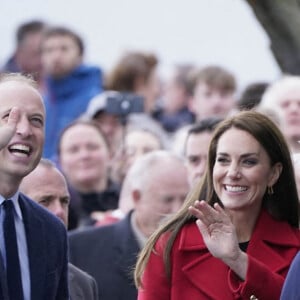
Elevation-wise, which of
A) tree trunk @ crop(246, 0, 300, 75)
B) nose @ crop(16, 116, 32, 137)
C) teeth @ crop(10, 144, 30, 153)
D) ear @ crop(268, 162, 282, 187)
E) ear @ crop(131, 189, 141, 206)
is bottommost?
ear @ crop(131, 189, 141, 206)

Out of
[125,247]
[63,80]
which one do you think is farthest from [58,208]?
[63,80]

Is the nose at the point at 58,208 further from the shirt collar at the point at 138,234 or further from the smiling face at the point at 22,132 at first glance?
the smiling face at the point at 22,132

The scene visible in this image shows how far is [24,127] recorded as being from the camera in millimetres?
6418

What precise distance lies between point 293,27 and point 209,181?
1.17m

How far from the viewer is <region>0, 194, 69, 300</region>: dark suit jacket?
6473mm

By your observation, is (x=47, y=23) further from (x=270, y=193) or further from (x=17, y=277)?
(x=17, y=277)

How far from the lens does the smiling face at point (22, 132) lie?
6.39 m

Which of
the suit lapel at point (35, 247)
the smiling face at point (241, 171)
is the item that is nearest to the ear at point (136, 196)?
the smiling face at point (241, 171)

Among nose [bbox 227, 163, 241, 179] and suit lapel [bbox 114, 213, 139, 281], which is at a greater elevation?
nose [bbox 227, 163, 241, 179]

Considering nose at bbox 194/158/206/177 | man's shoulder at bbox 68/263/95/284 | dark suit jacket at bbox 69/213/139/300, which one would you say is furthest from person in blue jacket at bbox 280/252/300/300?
nose at bbox 194/158/206/177

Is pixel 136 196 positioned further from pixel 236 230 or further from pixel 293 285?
pixel 293 285

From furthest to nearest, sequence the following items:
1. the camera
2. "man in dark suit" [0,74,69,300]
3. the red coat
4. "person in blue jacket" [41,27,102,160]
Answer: "person in blue jacket" [41,27,102,160]
the camera
the red coat
"man in dark suit" [0,74,69,300]

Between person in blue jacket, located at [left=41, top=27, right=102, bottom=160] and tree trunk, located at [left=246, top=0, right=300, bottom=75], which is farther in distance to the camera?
person in blue jacket, located at [left=41, top=27, right=102, bottom=160]

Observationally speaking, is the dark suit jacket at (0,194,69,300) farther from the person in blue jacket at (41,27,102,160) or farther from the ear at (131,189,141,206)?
the person in blue jacket at (41,27,102,160)
